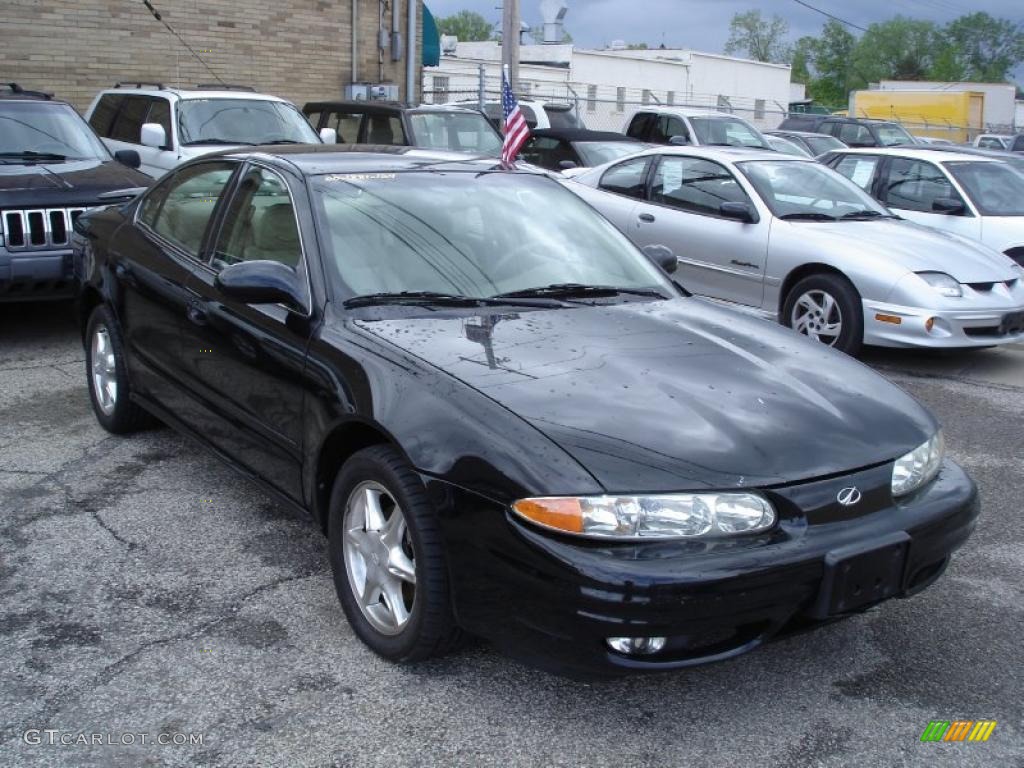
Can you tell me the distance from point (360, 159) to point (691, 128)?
13357mm

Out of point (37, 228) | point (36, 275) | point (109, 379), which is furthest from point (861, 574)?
point (37, 228)

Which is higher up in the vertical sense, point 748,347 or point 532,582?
point 748,347

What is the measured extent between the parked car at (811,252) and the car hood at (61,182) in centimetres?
398

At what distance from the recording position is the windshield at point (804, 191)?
845 centimetres

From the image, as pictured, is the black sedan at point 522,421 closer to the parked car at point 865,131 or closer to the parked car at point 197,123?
the parked car at point 197,123

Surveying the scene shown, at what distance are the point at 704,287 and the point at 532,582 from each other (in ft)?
20.3

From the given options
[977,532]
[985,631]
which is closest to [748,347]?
[985,631]

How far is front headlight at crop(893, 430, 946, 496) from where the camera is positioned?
127 inches

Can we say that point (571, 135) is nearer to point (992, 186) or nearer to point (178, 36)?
point (992, 186)

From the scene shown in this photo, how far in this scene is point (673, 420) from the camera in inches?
122

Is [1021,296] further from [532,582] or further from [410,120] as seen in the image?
[410,120]

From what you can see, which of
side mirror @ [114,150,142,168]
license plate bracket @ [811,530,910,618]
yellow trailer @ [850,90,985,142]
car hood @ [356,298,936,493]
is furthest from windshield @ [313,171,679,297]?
yellow trailer @ [850,90,985,142]

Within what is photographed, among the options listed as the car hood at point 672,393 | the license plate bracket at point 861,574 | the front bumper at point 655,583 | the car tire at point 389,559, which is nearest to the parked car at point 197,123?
the car hood at point 672,393

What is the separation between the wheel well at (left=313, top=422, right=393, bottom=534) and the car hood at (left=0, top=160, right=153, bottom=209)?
15.1 ft
